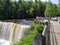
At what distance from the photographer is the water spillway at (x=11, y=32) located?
657 inches

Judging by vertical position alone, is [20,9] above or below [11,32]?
below

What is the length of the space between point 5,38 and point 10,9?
24256 mm

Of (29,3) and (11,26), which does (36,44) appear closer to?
(11,26)

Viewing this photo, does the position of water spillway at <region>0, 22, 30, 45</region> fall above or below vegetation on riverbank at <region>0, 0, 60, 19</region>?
above

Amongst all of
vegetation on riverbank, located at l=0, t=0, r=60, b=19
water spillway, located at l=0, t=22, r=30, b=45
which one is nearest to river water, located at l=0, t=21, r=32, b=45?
water spillway, located at l=0, t=22, r=30, b=45

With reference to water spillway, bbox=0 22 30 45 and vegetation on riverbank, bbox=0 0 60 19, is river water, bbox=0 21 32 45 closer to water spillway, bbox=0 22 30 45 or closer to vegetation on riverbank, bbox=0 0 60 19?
water spillway, bbox=0 22 30 45

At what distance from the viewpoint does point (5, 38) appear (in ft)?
61.5

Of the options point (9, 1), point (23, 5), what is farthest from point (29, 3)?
point (9, 1)

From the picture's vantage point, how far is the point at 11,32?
18.4m

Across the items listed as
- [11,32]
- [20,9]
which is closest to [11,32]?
[11,32]

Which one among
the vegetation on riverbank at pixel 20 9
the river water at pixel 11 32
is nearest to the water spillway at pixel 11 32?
the river water at pixel 11 32

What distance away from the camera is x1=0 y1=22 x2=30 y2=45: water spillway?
16688 mm

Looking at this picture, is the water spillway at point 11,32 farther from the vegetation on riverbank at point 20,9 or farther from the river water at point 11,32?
the vegetation on riverbank at point 20,9

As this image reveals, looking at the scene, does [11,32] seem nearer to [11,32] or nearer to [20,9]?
[11,32]
